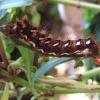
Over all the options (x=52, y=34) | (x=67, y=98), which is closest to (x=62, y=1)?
(x=52, y=34)

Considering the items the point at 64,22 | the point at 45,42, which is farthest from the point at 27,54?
the point at 64,22

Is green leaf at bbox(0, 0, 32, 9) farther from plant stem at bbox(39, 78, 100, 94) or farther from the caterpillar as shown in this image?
plant stem at bbox(39, 78, 100, 94)

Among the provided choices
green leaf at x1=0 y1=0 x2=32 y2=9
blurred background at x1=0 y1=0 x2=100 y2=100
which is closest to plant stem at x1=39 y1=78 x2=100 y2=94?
blurred background at x1=0 y1=0 x2=100 y2=100

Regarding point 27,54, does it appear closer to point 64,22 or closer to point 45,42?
point 45,42

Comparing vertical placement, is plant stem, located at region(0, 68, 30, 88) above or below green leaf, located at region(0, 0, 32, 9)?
below

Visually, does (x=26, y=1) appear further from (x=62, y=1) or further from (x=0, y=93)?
(x=62, y=1)

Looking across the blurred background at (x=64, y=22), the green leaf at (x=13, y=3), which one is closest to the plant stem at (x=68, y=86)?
the blurred background at (x=64, y=22)

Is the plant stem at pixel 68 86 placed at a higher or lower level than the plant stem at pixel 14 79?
lower

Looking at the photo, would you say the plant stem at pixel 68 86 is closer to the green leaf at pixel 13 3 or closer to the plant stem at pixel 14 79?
the plant stem at pixel 14 79
